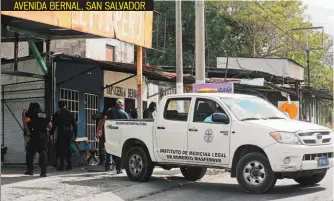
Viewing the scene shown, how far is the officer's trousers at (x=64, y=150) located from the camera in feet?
40.0

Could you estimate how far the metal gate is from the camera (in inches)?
543

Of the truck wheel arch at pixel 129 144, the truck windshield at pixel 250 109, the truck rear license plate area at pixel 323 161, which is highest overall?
the truck windshield at pixel 250 109

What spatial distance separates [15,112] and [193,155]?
675cm

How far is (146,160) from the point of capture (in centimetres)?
1034

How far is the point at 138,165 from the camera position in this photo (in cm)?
1053

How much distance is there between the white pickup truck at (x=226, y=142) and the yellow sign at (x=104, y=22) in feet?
7.87

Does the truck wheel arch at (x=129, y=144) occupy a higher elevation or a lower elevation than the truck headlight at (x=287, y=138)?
lower

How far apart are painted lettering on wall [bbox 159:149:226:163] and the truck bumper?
41.3 inches

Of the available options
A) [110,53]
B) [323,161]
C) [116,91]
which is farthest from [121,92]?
[323,161]

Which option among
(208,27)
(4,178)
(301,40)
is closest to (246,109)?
(4,178)

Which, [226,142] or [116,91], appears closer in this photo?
[226,142]

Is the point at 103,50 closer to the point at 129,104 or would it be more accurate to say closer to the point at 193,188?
the point at 129,104

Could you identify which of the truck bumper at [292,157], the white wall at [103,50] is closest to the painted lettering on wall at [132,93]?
the white wall at [103,50]

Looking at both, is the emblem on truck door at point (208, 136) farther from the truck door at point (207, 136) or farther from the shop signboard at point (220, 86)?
the shop signboard at point (220, 86)
